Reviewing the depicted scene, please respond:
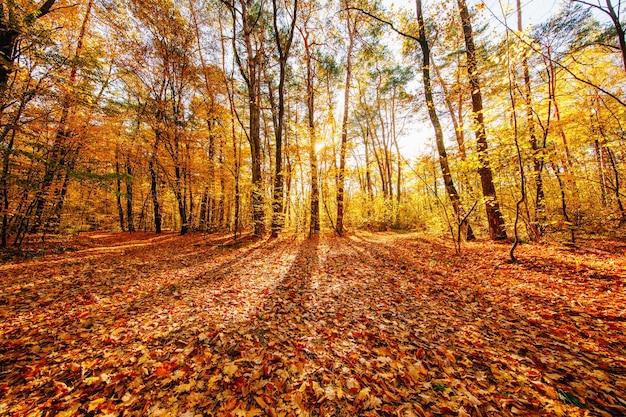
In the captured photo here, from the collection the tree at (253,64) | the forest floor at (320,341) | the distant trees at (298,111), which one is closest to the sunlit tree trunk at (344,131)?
the distant trees at (298,111)

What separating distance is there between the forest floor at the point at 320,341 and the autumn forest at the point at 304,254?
0.09 ft

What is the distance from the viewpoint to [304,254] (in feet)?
28.2

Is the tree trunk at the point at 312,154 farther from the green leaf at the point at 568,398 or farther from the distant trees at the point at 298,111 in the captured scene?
the green leaf at the point at 568,398

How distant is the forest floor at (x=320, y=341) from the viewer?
7.20 feet

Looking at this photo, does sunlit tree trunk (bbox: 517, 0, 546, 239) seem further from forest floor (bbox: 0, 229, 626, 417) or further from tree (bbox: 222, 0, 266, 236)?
tree (bbox: 222, 0, 266, 236)

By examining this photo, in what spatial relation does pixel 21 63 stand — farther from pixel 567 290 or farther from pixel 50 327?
pixel 567 290

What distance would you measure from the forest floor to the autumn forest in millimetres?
28

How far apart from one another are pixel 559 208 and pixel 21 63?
1841 centimetres

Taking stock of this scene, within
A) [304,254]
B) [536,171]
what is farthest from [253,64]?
[536,171]

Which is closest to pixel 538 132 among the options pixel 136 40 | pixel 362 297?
pixel 362 297

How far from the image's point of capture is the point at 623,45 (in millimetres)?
3098

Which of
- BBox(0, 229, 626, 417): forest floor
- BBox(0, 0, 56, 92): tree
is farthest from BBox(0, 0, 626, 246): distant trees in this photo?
BBox(0, 229, 626, 417): forest floor

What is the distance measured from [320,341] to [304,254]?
5.38 meters

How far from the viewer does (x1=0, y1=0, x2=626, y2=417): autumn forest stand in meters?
2.39
